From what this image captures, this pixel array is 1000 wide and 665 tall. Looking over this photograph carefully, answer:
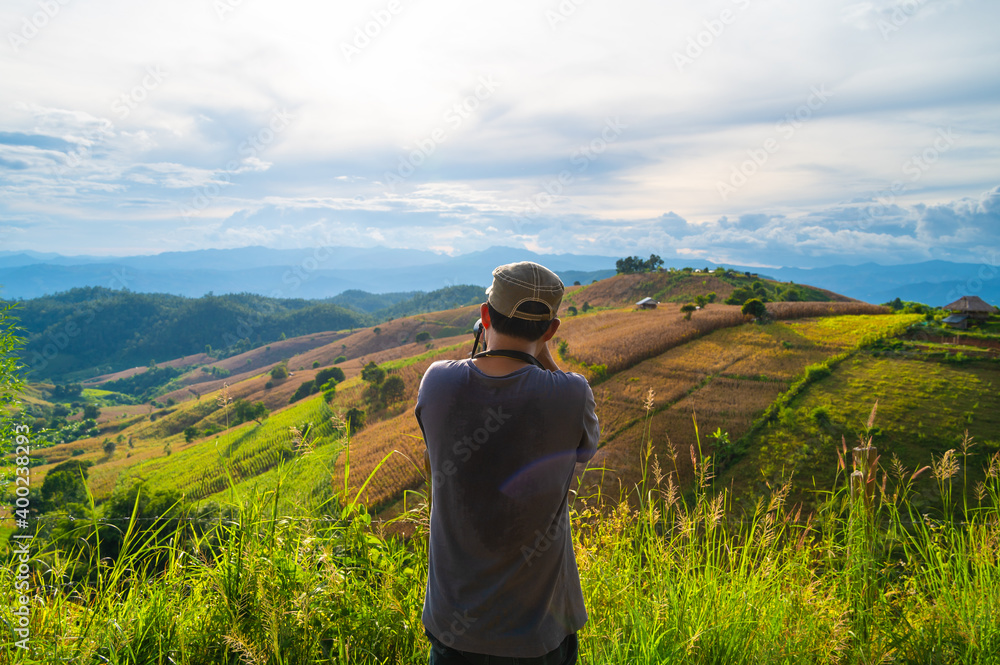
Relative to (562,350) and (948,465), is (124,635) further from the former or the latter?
(562,350)

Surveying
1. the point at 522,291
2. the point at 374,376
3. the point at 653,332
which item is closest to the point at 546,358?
the point at 522,291

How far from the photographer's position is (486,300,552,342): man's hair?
186 cm

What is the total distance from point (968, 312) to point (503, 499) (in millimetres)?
35138

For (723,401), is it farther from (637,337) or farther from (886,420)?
(637,337)

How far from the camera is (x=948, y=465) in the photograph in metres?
2.92

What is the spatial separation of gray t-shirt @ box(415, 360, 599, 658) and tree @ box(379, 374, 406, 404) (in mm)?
35244

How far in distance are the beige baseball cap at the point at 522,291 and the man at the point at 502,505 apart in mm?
185

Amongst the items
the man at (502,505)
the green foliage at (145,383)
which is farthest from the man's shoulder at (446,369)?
the green foliage at (145,383)

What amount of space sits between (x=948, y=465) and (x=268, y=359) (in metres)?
173

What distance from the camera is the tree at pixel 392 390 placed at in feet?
119

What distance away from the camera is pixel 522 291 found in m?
1.84

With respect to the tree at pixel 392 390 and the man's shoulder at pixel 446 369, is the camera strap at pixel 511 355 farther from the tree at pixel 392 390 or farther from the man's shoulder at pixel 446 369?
the tree at pixel 392 390

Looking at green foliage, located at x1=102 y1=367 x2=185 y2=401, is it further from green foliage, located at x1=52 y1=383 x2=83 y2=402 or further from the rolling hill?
the rolling hill

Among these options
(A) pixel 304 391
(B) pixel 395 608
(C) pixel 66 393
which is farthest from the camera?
(C) pixel 66 393
